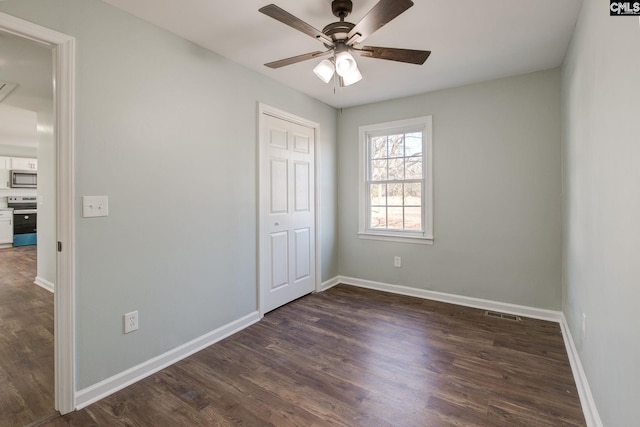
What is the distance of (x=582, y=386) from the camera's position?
6.09 ft

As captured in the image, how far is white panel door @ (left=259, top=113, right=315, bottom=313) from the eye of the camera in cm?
314

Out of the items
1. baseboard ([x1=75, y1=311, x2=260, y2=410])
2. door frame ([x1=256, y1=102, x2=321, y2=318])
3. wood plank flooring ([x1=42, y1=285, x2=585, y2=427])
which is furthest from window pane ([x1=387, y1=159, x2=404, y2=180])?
baseboard ([x1=75, y1=311, x2=260, y2=410])

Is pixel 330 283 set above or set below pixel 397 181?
below

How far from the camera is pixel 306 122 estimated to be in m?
3.63

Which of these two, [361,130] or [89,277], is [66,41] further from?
[361,130]

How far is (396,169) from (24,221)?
8.66 metres

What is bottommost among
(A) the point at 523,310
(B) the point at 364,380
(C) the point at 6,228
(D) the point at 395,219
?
(B) the point at 364,380

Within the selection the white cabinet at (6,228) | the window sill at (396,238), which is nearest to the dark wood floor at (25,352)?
the window sill at (396,238)

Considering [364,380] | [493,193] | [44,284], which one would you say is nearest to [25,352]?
[44,284]

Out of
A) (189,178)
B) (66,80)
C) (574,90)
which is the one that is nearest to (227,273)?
(189,178)

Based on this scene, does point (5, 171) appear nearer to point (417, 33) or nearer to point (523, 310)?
point (417, 33)

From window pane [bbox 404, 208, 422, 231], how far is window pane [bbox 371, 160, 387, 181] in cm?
54

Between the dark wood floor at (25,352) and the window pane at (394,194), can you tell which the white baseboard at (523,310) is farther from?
the dark wood floor at (25,352)

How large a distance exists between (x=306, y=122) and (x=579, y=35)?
8.12 ft
